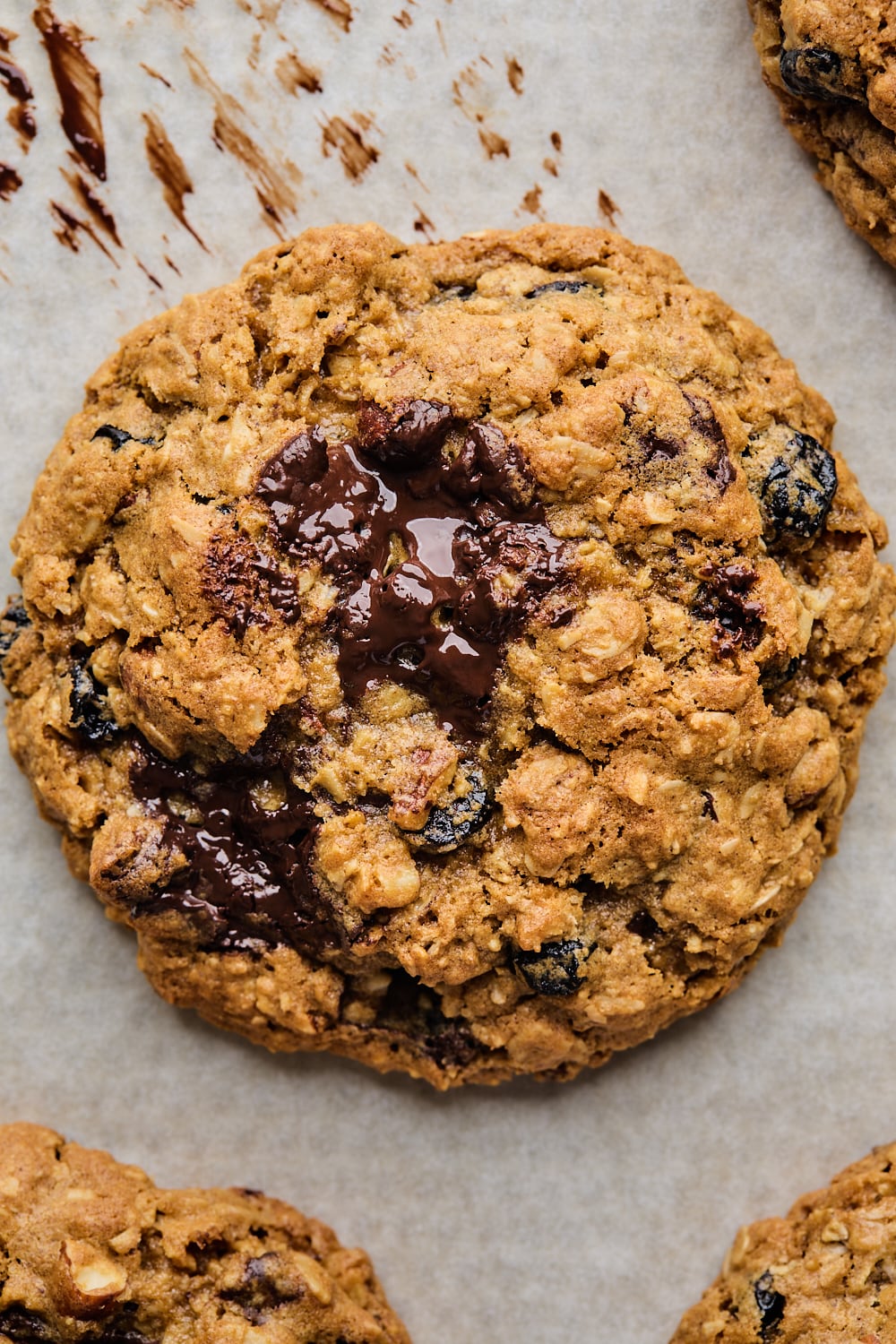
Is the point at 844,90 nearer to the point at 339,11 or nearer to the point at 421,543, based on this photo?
the point at 339,11

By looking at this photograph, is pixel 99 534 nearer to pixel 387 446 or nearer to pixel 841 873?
pixel 387 446

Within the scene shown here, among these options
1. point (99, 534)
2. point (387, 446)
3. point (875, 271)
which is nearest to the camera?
point (387, 446)

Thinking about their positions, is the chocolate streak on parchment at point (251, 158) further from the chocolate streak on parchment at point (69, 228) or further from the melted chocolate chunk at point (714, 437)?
the melted chocolate chunk at point (714, 437)

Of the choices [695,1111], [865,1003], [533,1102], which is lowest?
[533,1102]

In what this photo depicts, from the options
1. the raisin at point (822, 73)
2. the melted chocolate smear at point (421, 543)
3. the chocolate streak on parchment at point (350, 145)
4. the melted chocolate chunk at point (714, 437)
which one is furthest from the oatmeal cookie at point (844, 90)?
the melted chocolate smear at point (421, 543)

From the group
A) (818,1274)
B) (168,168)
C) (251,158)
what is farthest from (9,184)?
(818,1274)

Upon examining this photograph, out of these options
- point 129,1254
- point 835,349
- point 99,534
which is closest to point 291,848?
point 99,534

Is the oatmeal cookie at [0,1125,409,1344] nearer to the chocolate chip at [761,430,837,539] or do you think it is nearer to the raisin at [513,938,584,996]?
the raisin at [513,938,584,996]
